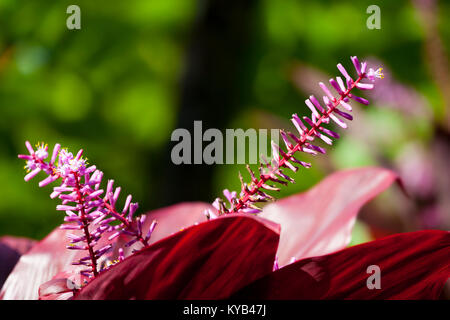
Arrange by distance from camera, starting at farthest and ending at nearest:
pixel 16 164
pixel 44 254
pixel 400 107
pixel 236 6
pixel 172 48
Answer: pixel 172 48 < pixel 16 164 < pixel 236 6 < pixel 400 107 < pixel 44 254

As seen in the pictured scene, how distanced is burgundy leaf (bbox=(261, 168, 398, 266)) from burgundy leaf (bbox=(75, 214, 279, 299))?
92mm

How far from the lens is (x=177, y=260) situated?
0.60ft

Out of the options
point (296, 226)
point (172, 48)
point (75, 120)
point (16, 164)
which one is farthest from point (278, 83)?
point (296, 226)

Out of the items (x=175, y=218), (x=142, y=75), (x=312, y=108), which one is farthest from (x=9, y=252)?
(x=142, y=75)

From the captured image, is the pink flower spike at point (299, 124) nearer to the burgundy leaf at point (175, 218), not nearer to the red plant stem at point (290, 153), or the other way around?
the red plant stem at point (290, 153)

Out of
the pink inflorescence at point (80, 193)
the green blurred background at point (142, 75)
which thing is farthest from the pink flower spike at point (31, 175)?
the green blurred background at point (142, 75)

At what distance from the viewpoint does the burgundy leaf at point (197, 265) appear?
176 mm

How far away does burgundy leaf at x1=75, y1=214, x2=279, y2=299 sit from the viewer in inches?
6.9

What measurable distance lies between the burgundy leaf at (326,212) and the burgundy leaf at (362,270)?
0.07m

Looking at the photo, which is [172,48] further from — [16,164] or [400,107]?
[400,107]

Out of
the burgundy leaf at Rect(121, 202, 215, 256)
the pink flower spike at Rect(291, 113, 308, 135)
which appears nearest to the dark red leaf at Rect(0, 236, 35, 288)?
the burgundy leaf at Rect(121, 202, 215, 256)

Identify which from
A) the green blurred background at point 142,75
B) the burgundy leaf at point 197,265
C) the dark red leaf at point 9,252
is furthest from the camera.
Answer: the green blurred background at point 142,75
